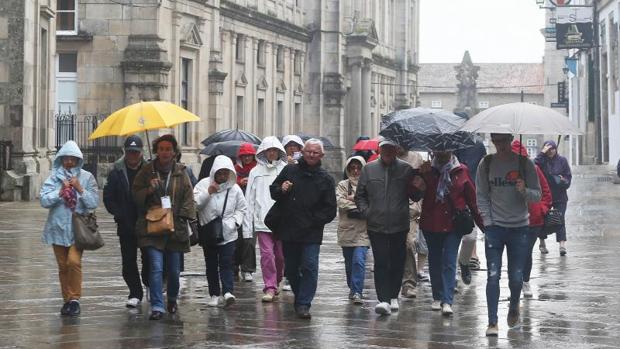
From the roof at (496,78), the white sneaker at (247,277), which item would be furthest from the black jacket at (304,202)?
the roof at (496,78)

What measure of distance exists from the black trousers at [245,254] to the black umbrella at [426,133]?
2620 millimetres

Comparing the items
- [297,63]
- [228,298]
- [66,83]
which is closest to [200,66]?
[66,83]

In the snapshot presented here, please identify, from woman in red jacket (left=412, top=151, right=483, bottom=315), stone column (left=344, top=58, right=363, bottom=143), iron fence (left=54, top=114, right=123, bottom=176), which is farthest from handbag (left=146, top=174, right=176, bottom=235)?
stone column (left=344, top=58, right=363, bottom=143)

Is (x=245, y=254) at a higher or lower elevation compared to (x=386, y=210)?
lower

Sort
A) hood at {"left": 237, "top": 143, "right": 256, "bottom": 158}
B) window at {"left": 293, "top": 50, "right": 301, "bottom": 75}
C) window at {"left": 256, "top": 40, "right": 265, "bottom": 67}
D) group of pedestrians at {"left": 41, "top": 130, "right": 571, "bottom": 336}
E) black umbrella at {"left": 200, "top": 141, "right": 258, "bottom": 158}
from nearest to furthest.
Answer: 1. group of pedestrians at {"left": 41, "top": 130, "right": 571, "bottom": 336}
2. hood at {"left": 237, "top": 143, "right": 256, "bottom": 158}
3. black umbrella at {"left": 200, "top": 141, "right": 258, "bottom": 158}
4. window at {"left": 256, "top": 40, "right": 265, "bottom": 67}
5. window at {"left": 293, "top": 50, "right": 301, "bottom": 75}

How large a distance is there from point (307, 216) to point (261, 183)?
1.56 metres

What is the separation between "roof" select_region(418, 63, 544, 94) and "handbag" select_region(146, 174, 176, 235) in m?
133

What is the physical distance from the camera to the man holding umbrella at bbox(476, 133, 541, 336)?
487 inches

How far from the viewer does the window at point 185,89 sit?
140 feet

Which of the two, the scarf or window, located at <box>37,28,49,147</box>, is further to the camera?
window, located at <box>37,28,49,147</box>

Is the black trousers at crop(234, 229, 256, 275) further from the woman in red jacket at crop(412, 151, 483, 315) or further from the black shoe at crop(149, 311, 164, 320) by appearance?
the black shoe at crop(149, 311, 164, 320)

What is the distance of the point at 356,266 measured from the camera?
14.7 m

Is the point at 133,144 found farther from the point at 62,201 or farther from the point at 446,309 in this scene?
the point at 446,309

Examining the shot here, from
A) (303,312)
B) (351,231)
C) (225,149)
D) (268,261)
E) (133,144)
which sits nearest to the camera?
(303,312)
